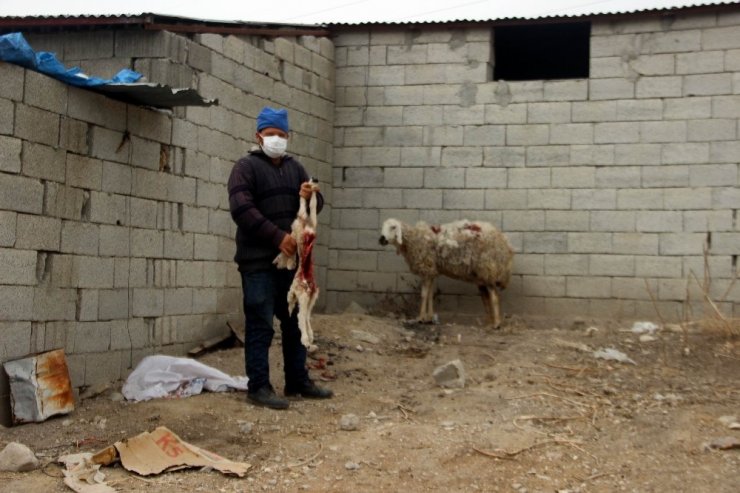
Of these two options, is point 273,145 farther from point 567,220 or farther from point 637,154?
point 637,154

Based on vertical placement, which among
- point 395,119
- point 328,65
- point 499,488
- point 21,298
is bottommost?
point 499,488

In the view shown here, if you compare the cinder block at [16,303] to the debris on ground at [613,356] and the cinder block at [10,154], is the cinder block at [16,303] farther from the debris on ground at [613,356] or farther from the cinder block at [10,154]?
the debris on ground at [613,356]

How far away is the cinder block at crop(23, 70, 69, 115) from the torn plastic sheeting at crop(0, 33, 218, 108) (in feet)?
0.20

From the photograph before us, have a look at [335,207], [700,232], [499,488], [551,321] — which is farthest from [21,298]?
[700,232]

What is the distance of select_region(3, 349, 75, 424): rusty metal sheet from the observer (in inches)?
213

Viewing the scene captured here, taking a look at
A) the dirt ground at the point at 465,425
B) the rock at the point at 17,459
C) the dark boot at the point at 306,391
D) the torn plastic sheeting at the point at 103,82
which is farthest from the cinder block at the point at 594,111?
the rock at the point at 17,459

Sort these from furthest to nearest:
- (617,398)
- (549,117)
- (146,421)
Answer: (549,117)
(617,398)
(146,421)

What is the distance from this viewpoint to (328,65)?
10.1m

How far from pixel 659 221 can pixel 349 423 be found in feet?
17.0

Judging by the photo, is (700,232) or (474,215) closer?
(700,232)

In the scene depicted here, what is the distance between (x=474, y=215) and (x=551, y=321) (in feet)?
4.90

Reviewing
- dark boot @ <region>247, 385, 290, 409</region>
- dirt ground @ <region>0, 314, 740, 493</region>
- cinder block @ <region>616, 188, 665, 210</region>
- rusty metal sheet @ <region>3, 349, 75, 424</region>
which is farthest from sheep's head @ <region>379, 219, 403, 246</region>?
rusty metal sheet @ <region>3, 349, 75, 424</region>

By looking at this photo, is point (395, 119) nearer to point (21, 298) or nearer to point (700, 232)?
point (700, 232)

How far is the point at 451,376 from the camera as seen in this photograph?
→ 21.3 feet
